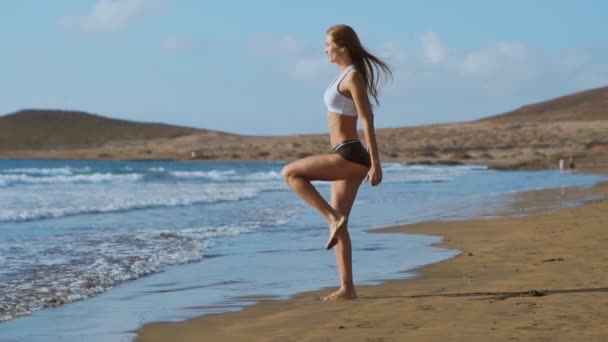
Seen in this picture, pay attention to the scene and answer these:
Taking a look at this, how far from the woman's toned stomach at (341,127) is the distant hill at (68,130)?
105 meters

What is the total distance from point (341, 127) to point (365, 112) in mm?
188

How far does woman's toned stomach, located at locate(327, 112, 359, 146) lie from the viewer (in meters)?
6.18

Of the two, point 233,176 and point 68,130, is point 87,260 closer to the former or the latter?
point 233,176

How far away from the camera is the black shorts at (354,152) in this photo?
6176 millimetres

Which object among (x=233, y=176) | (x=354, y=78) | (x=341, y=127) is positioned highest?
(x=354, y=78)

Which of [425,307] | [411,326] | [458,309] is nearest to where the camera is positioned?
[411,326]

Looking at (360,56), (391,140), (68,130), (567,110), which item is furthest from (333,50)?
A: (68,130)

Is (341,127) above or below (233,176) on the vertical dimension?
below

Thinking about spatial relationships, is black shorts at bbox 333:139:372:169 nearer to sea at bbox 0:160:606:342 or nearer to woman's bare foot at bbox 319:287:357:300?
woman's bare foot at bbox 319:287:357:300

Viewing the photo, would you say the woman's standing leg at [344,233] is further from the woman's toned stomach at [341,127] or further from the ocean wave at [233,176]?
the ocean wave at [233,176]

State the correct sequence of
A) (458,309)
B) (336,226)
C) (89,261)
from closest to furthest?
1. (458,309)
2. (336,226)
3. (89,261)

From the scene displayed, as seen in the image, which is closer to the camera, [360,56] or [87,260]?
[360,56]

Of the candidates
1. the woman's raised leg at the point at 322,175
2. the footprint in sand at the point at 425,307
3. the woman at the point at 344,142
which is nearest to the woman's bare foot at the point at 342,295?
the woman at the point at 344,142

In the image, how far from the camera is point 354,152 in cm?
617
